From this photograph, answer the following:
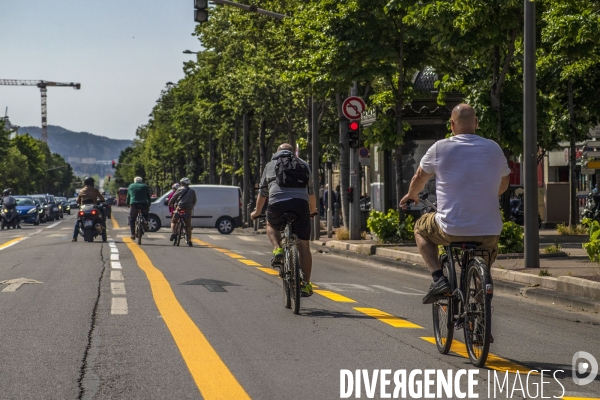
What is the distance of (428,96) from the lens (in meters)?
26.2

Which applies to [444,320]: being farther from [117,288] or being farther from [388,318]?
[117,288]

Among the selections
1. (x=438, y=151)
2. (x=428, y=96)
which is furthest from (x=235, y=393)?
(x=428, y=96)

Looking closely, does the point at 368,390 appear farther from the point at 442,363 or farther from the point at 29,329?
the point at 29,329

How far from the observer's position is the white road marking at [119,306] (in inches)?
410

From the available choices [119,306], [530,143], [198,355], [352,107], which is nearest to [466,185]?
[198,355]

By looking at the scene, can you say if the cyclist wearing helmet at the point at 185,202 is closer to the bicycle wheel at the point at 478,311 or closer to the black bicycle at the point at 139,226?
the black bicycle at the point at 139,226

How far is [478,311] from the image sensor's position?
7.10m

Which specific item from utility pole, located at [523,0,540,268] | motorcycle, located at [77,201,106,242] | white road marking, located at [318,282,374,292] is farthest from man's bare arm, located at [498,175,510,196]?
motorcycle, located at [77,201,106,242]

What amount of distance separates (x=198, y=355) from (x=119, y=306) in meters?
3.54

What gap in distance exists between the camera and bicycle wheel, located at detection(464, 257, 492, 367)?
6914 mm

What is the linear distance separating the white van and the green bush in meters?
17.7

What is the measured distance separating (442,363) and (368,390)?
1.16 metres

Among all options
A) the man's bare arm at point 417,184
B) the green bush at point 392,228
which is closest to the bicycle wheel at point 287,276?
the man's bare arm at point 417,184

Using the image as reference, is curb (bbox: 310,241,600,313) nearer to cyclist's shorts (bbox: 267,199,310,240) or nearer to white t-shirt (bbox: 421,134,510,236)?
cyclist's shorts (bbox: 267,199,310,240)
